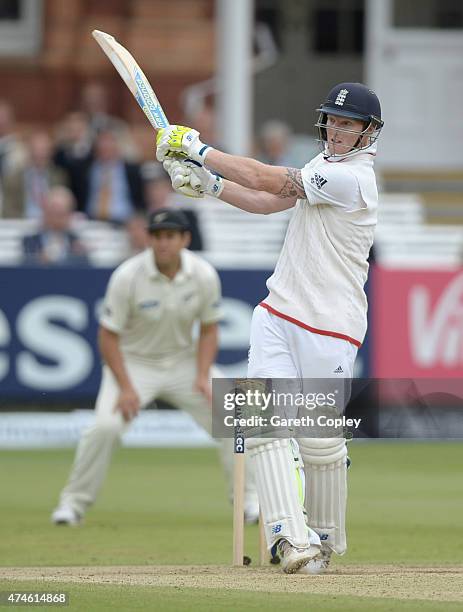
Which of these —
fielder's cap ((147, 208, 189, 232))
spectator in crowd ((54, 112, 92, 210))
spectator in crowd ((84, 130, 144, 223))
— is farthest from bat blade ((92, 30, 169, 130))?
spectator in crowd ((54, 112, 92, 210))

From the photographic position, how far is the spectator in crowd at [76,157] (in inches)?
615

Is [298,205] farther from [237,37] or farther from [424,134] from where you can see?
[424,134]

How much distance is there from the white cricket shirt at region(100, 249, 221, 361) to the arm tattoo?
3.60m

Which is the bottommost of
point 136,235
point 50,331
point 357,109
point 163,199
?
point 50,331

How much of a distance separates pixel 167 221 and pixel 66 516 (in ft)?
5.99

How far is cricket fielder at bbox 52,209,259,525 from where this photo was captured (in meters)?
10.3

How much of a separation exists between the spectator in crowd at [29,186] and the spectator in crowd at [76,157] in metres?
0.10

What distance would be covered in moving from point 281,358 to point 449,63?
Result: 1233 cm

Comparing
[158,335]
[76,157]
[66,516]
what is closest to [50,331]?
[76,157]

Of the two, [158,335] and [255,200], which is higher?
[255,200]

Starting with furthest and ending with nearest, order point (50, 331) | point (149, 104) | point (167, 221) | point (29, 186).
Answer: point (29, 186) < point (50, 331) < point (167, 221) < point (149, 104)

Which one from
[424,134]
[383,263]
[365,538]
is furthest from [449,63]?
[365,538]

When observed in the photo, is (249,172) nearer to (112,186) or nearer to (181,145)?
(181,145)

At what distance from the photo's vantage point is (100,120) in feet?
55.8
